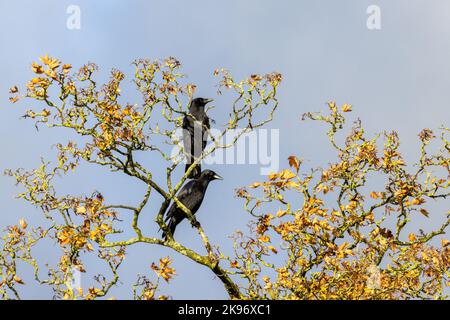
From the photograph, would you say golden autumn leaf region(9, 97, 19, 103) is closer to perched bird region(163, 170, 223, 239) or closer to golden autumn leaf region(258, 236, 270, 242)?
perched bird region(163, 170, 223, 239)

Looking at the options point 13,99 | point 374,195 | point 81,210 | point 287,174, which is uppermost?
point 13,99

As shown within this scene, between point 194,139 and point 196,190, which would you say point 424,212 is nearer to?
point 196,190

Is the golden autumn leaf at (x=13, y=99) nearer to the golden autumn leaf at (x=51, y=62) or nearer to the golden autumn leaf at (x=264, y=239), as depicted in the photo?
the golden autumn leaf at (x=51, y=62)

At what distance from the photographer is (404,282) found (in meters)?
14.8

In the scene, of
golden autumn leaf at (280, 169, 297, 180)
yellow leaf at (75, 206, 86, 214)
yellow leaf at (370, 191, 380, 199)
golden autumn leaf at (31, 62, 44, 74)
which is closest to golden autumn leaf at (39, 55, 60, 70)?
golden autumn leaf at (31, 62, 44, 74)

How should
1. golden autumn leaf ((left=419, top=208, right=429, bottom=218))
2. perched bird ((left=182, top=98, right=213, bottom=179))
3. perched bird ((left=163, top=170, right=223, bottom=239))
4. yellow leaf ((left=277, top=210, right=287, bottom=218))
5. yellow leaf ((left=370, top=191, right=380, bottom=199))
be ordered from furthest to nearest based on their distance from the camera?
perched bird ((left=182, top=98, right=213, bottom=179)) < perched bird ((left=163, top=170, right=223, bottom=239)) < yellow leaf ((left=370, top=191, right=380, bottom=199)) < golden autumn leaf ((left=419, top=208, right=429, bottom=218)) < yellow leaf ((left=277, top=210, right=287, bottom=218))

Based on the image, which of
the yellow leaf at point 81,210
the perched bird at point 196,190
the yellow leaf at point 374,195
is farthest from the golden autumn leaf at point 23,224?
the yellow leaf at point 374,195

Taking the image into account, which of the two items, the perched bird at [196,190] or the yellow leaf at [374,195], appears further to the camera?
the perched bird at [196,190]

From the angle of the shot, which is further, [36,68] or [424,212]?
[424,212]

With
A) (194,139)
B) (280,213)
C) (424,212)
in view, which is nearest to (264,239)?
(280,213)

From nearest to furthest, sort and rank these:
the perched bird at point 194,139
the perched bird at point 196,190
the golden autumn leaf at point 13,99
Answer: the golden autumn leaf at point 13,99
the perched bird at point 196,190
the perched bird at point 194,139

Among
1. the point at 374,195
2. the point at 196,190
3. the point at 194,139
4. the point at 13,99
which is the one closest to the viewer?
the point at 13,99

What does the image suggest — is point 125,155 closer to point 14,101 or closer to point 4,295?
point 14,101
